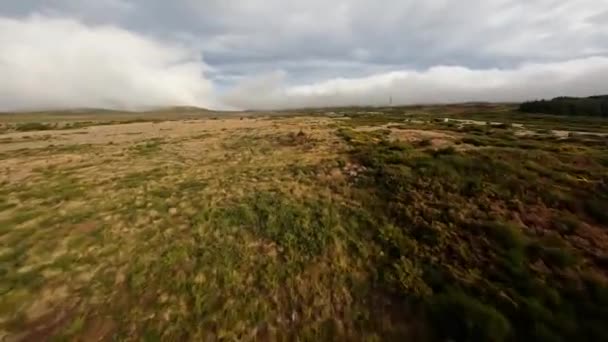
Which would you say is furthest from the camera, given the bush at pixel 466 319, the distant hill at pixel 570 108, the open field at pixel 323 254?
the distant hill at pixel 570 108

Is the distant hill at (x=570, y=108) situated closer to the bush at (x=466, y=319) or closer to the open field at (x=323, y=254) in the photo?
the open field at (x=323, y=254)

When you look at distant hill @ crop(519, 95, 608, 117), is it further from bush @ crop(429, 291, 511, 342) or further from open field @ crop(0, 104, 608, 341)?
bush @ crop(429, 291, 511, 342)

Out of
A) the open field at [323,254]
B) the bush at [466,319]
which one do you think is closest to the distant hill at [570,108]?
the open field at [323,254]

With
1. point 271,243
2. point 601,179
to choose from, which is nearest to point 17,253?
point 271,243

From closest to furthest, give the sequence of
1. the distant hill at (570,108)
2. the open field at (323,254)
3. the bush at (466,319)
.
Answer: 1. the bush at (466,319)
2. the open field at (323,254)
3. the distant hill at (570,108)

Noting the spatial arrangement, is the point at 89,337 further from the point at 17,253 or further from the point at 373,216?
the point at 373,216

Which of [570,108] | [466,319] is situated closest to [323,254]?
[466,319]

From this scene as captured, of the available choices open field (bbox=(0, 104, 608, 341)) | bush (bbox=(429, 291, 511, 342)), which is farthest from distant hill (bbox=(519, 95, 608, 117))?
bush (bbox=(429, 291, 511, 342))

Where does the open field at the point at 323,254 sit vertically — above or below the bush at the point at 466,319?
above
